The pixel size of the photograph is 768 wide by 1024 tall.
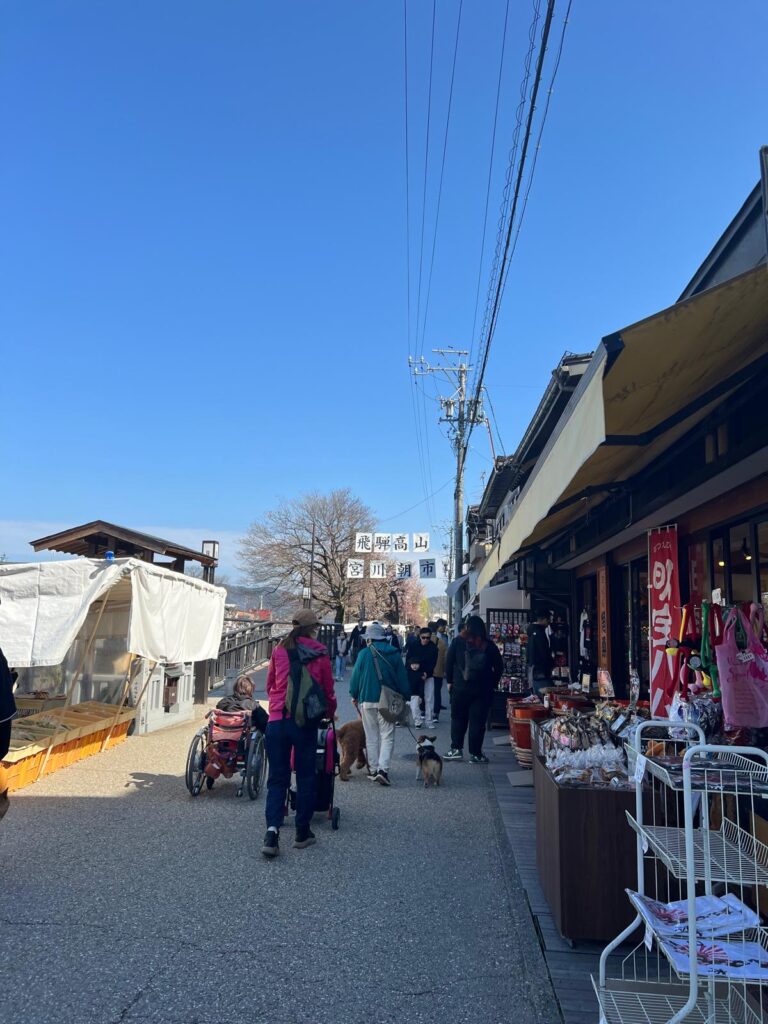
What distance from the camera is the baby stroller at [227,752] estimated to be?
6.68 meters

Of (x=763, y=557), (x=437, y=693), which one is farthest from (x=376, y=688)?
(x=437, y=693)

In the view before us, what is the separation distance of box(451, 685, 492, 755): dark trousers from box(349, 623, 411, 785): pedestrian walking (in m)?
1.29

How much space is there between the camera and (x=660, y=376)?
11.4ft

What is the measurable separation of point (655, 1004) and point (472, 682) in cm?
572

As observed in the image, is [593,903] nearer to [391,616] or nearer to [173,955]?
[173,955]

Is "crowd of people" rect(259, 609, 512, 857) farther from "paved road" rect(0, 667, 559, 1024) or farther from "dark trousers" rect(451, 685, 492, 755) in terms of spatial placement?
"paved road" rect(0, 667, 559, 1024)

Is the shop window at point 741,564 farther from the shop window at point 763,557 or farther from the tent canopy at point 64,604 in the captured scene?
the tent canopy at point 64,604

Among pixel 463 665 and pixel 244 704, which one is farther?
pixel 463 665

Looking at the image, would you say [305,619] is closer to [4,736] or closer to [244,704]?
[244,704]

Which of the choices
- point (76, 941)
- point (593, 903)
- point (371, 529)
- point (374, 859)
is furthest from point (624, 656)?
point (371, 529)

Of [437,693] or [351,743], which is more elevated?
[437,693]

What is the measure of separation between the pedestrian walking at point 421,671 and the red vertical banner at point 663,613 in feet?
18.9

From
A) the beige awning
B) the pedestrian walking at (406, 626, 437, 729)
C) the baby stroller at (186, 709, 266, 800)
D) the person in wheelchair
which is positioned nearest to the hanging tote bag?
the beige awning

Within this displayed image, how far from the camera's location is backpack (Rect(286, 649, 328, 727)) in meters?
5.21
